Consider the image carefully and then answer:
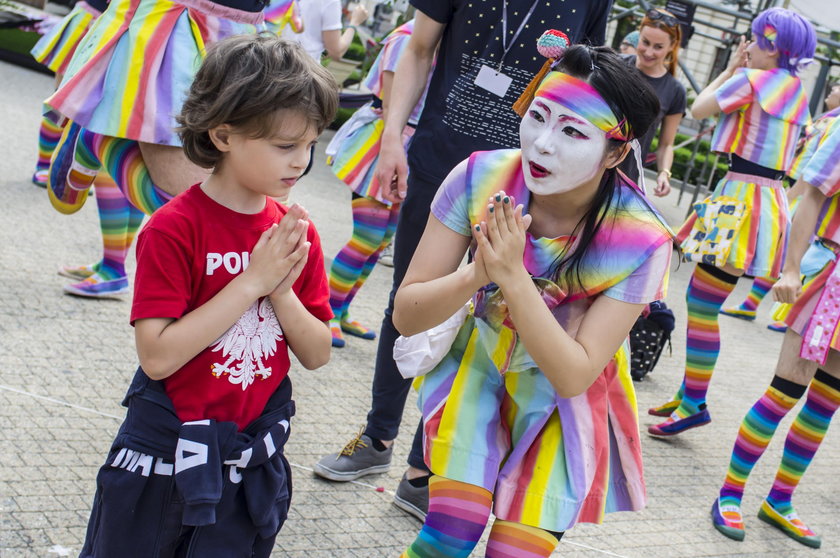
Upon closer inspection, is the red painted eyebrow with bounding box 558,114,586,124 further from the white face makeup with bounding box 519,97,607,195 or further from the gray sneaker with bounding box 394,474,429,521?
the gray sneaker with bounding box 394,474,429,521

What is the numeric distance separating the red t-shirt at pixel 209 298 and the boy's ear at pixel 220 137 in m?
0.10

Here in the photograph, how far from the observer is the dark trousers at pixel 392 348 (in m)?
3.15

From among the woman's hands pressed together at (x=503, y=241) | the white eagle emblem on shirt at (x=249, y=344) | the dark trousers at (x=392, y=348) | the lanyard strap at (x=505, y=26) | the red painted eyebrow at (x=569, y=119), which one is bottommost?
the dark trousers at (x=392, y=348)

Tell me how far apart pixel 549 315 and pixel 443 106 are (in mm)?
1256

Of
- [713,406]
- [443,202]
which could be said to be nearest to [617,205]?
[443,202]

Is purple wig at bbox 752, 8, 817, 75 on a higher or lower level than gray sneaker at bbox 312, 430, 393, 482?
higher

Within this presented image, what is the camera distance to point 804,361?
12.3ft

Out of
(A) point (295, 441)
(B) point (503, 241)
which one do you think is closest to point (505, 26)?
(B) point (503, 241)

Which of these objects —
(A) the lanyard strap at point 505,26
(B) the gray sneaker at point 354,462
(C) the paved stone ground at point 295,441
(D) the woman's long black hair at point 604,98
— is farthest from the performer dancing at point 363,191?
(D) the woman's long black hair at point 604,98

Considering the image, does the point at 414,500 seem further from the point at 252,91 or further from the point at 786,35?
the point at 786,35

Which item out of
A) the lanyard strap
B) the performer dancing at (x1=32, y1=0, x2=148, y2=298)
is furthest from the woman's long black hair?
the performer dancing at (x1=32, y1=0, x2=148, y2=298)

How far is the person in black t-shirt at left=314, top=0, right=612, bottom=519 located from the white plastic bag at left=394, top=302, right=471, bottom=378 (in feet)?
2.73

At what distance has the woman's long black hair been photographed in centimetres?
215

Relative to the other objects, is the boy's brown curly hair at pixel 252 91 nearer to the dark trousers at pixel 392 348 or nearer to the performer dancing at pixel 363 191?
the dark trousers at pixel 392 348
